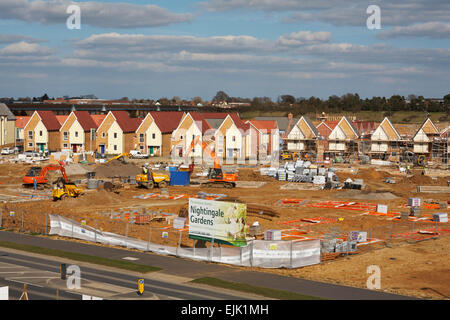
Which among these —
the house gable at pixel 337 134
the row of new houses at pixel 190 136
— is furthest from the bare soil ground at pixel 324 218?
the row of new houses at pixel 190 136

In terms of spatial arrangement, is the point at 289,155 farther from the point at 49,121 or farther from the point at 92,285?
the point at 92,285

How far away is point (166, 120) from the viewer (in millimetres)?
102438

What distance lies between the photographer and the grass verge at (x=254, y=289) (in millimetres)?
26234

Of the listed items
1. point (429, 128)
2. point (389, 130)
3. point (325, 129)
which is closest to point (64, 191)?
point (389, 130)

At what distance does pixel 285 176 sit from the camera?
73250mm

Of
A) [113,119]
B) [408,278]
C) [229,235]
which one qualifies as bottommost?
[408,278]

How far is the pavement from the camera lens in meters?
27.1

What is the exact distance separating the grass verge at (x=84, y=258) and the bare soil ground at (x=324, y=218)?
5.40 metres

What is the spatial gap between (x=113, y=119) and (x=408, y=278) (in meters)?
76.1

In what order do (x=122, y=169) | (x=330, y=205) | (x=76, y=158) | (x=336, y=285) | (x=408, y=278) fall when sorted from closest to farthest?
(x=336, y=285) → (x=408, y=278) → (x=330, y=205) → (x=122, y=169) → (x=76, y=158)

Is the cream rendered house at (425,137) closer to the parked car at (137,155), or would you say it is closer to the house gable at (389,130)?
the house gable at (389,130)

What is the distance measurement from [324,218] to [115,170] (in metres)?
30.6
